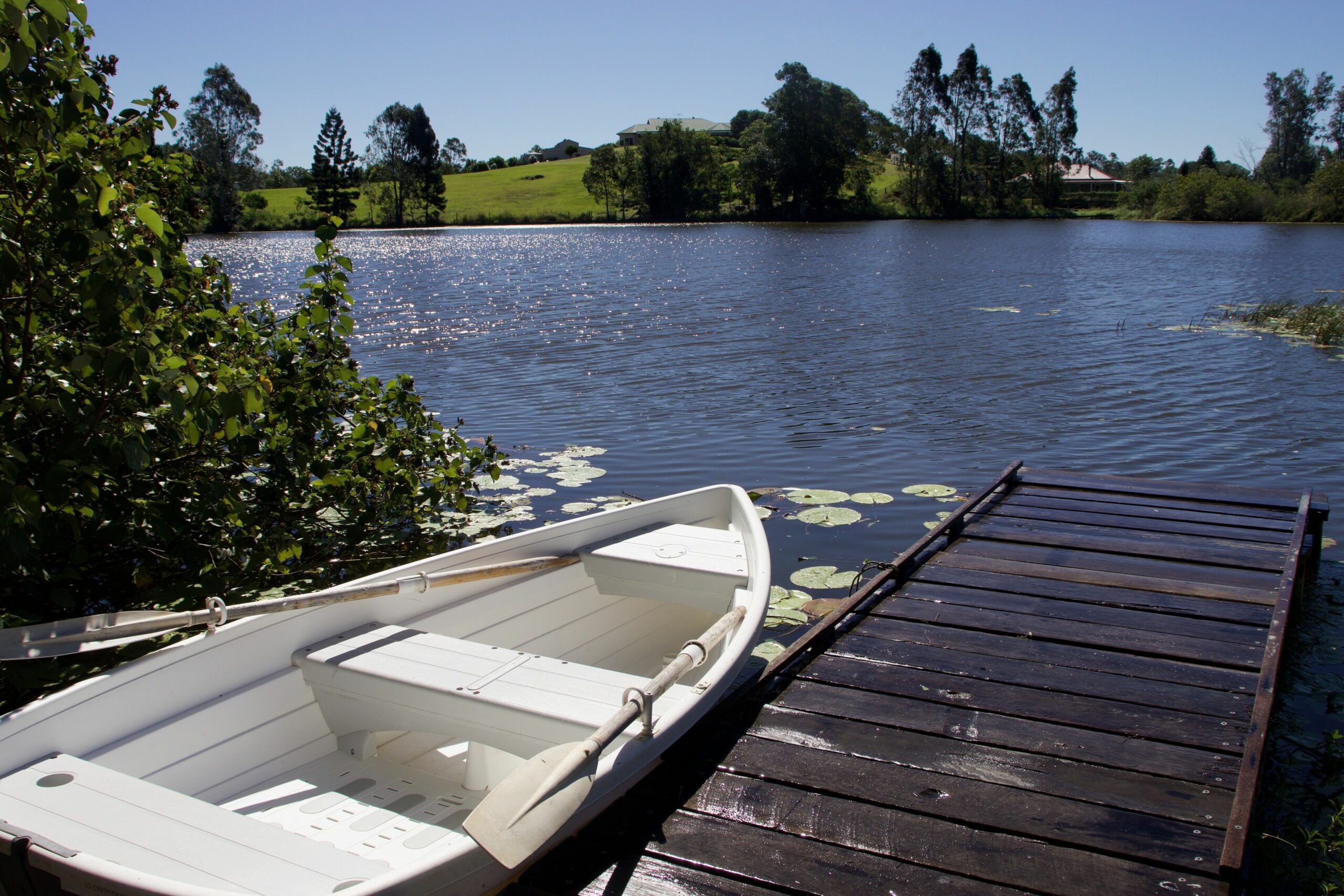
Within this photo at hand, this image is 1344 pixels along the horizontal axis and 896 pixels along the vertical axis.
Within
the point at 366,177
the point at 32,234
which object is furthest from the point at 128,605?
the point at 366,177

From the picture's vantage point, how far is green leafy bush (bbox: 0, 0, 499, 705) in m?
3.81

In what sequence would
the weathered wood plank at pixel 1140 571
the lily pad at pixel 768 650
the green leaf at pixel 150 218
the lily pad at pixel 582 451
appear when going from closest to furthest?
the green leaf at pixel 150 218
the weathered wood plank at pixel 1140 571
the lily pad at pixel 768 650
the lily pad at pixel 582 451

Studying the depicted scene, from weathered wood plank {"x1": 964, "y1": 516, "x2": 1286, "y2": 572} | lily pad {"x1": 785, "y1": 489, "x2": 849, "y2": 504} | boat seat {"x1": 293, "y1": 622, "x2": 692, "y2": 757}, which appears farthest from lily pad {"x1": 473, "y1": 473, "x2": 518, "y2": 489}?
boat seat {"x1": 293, "y1": 622, "x2": 692, "y2": 757}

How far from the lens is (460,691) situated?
3.47 meters

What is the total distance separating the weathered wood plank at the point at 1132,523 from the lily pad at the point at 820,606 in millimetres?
1565

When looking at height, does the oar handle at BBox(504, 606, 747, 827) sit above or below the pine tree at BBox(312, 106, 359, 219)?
below

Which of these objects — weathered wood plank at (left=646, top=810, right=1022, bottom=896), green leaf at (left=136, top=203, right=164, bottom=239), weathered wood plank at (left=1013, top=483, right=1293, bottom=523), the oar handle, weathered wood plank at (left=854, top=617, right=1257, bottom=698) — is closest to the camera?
the oar handle

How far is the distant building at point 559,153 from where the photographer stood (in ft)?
468

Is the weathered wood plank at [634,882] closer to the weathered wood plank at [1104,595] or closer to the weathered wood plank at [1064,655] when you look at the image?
the weathered wood plank at [1064,655]

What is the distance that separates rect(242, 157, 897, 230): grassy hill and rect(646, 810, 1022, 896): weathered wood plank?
237ft

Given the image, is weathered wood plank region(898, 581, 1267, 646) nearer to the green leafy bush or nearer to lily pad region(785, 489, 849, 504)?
lily pad region(785, 489, 849, 504)

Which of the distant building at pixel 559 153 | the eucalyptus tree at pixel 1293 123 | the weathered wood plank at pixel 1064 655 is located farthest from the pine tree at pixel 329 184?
the distant building at pixel 559 153

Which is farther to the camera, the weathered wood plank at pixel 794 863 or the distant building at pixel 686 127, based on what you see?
the distant building at pixel 686 127

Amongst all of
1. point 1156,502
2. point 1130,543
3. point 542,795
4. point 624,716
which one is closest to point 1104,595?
point 1130,543
